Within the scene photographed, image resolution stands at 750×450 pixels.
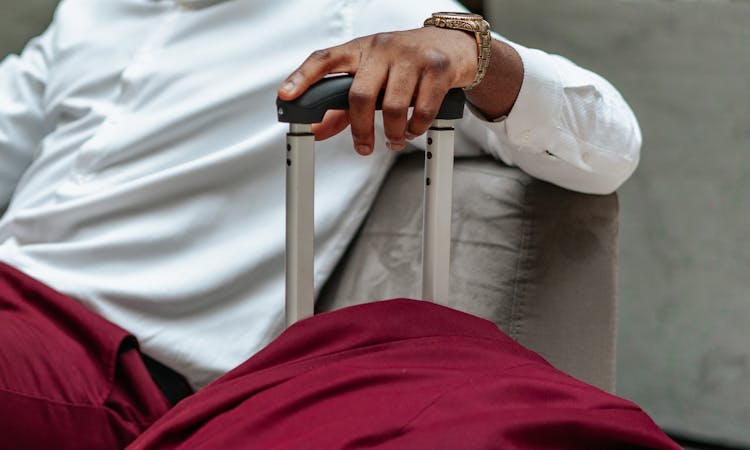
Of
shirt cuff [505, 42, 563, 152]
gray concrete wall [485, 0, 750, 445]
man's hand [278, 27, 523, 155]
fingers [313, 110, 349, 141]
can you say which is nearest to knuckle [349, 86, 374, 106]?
man's hand [278, 27, 523, 155]

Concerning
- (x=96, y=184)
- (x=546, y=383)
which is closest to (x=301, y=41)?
(x=96, y=184)

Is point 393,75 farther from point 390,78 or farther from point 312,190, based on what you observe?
point 312,190

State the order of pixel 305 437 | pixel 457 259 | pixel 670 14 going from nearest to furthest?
pixel 305 437, pixel 457 259, pixel 670 14

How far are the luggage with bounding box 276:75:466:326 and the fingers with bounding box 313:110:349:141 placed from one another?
0.06 metres

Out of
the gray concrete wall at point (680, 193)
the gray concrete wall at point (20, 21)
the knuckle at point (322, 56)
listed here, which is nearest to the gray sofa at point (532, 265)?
the knuckle at point (322, 56)

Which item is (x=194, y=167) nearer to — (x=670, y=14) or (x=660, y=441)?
Result: (x=660, y=441)

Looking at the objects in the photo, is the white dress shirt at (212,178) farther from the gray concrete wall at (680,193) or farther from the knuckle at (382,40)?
the gray concrete wall at (680,193)

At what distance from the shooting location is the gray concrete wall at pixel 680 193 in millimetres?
1487

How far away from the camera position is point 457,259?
3.46ft

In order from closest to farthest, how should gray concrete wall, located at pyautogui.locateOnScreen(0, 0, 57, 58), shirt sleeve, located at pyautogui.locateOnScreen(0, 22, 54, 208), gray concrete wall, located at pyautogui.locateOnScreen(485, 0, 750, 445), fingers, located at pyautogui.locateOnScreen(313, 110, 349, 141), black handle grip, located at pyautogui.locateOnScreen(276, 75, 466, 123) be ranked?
black handle grip, located at pyautogui.locateOnScreen(276, 75, 466, 123)
fingers, located at pyautogui.locateOnScreen(313, 110, 349, 141)
shirt sleeve, located at pyautogui.locateOnScreen(0, 22, 54, 208)
gray concrete wall, located at pyautogui.locateOnScreen(485, 0, 750, 445)
gray concrete wall, located at pyautogui.locateOnScreen(0, 0, 57, 58)

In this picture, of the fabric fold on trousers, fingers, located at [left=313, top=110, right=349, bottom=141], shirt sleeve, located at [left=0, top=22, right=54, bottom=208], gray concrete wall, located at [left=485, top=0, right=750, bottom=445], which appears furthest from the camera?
gray concrete wall, located at [left=485, top=0, right=750, bottom=445]

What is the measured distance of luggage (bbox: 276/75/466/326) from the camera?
0.73 m

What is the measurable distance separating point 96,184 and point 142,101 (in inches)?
4.7

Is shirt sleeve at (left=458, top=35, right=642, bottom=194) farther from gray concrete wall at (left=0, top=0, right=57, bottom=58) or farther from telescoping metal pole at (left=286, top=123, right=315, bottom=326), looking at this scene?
gray concrete wall at (left=0, top=0, right=57, bottom=58)
